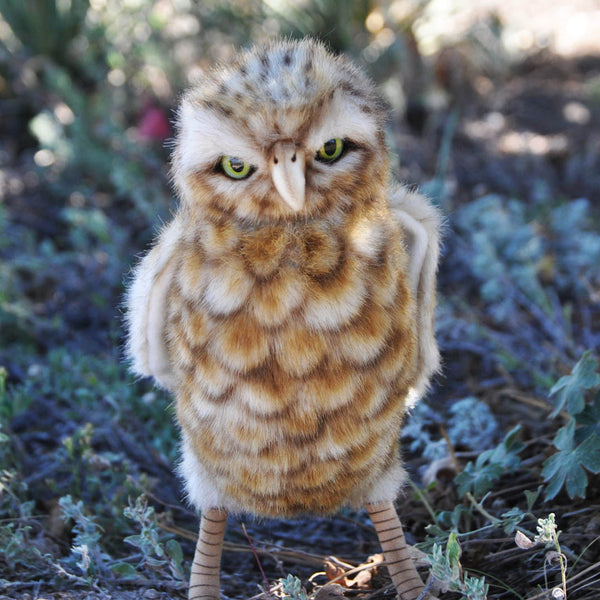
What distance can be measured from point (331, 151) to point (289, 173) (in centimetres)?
14

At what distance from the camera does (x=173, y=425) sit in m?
2.66

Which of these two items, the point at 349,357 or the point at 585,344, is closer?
the point at 349,357

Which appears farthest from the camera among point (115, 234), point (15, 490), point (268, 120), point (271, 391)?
point (115, 234)

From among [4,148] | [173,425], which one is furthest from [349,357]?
[4,148]

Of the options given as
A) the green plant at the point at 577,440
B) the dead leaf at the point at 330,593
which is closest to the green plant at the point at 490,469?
the green plant at the point at 577,440

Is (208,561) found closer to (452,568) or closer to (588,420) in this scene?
(452,568)

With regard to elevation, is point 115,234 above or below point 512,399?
above

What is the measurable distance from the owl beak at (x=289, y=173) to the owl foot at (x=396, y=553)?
790 millimetres

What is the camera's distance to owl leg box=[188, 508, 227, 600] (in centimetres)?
191

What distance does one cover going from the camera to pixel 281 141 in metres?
1.53

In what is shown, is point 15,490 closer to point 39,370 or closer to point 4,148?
point 39,370

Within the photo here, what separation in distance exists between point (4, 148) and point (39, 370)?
195 cm

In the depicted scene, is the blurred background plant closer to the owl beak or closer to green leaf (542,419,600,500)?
green leaf (542,419,600,500)

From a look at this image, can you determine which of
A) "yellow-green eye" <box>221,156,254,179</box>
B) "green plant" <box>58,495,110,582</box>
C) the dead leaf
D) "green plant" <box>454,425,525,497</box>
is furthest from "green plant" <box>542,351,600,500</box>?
"green plant" <box>58,495,110,582</box>
